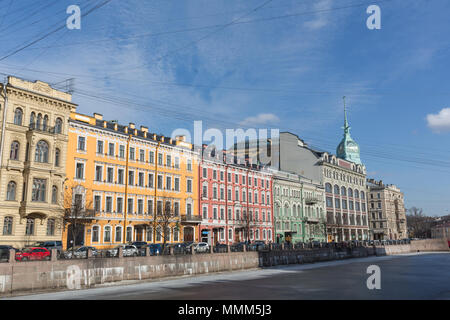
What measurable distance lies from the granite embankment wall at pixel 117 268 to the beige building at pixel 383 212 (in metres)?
75.6

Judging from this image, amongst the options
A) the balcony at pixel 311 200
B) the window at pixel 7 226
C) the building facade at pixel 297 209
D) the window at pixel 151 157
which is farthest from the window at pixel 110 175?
the balcony at pixel 311 200

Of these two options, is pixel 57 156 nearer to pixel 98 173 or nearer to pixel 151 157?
pixel 98 173

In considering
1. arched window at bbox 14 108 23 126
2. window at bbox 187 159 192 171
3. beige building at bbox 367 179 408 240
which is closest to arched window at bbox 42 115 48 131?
arched window at bbox 14 108 23 126

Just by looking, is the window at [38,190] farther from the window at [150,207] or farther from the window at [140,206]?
the window at [150,207]

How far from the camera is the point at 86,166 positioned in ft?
157

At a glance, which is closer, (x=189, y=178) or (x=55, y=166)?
(x=55, y=166)

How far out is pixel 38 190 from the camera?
4266 cm

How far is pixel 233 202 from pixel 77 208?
30.5 metres

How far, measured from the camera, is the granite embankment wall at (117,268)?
25125mm

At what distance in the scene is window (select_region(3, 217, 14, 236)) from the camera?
39.9 m

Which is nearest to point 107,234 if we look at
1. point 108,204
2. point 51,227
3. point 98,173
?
point 108,204
